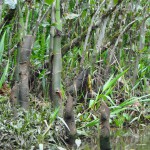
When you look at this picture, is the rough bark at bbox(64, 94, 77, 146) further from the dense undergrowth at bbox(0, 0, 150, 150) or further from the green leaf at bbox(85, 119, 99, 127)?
the green leaf at bbox(85, 119, 99, 127)

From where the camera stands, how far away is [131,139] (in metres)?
3.84

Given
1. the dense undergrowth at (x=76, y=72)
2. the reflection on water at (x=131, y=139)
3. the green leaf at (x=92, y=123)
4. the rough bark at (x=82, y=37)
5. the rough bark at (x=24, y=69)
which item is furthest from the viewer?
the rough bark at (x=82, y=37)

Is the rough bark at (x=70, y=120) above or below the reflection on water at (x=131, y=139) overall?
above

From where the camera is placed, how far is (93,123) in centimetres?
375

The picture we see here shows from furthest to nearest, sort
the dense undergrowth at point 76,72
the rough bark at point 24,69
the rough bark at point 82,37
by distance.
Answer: the rough bark at point 82,37 → the rough bark at point 24,69 → the dense undergrowth at point 76,72

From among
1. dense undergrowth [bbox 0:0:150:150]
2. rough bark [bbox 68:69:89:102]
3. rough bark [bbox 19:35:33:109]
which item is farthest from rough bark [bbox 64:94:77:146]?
rough bark [bbox 68:69:89:102]

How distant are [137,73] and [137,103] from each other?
2.41 ft

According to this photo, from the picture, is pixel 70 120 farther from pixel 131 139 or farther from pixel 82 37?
pixel 82 37

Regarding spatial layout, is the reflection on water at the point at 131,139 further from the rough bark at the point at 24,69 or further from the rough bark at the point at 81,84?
the rough bark at the point at 24,69

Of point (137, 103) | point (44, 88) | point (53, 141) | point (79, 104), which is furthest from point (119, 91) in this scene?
point (53, 141)

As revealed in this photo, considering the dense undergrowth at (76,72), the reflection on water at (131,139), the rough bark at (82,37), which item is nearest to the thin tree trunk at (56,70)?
the dense undergrowth at (76,72)

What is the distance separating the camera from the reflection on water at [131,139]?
11.4ft

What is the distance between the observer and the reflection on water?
3479 mm

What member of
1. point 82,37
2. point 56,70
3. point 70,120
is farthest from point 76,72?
point 70,120
